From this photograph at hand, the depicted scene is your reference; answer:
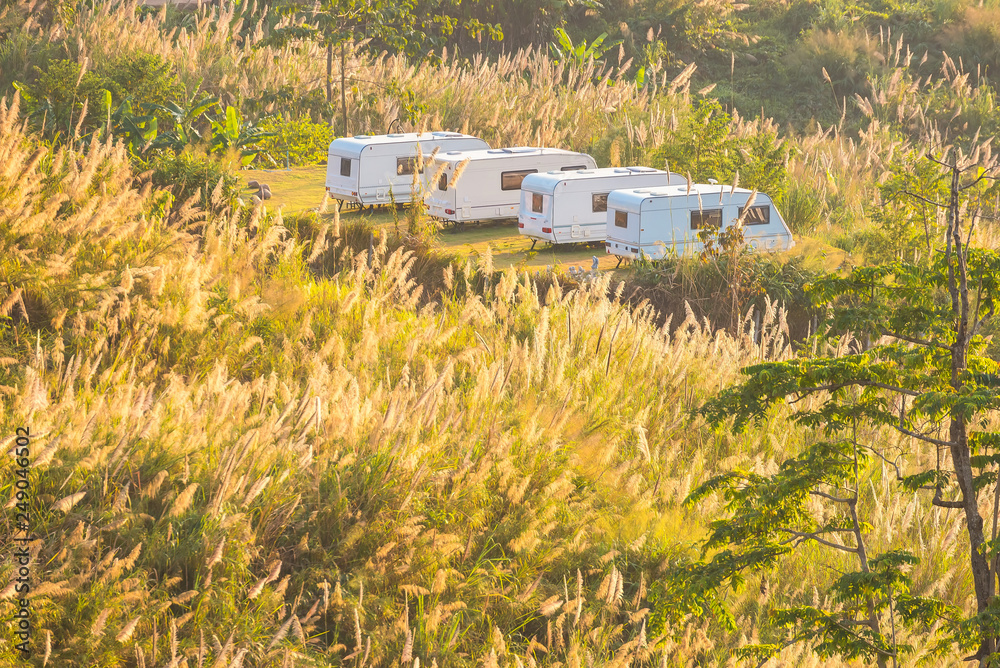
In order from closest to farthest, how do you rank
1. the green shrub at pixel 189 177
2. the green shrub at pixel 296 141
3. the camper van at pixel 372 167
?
1. the green shrub at pixel 189 177
2. the camper van at pixel 372 167
3. the green shrub at pixel 296 141

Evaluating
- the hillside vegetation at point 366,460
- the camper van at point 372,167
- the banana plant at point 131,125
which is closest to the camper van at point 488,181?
the camper van at point 372,167

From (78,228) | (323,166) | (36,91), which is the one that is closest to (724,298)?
(78,228)

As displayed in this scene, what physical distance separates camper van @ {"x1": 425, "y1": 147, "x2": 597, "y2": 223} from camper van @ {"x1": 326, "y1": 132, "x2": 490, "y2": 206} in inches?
23.0

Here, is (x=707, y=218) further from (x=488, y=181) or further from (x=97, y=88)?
(x=97, y=88)

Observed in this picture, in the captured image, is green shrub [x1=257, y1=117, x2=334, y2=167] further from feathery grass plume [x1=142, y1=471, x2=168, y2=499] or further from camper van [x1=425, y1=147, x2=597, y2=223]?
feathery grass plume [x1=142, y1=471, x2=168, y2=499]

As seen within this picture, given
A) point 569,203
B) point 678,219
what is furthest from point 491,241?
point 678,219

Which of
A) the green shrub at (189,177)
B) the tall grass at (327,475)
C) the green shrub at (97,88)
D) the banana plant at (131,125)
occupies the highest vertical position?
the green shrub at (97,88)

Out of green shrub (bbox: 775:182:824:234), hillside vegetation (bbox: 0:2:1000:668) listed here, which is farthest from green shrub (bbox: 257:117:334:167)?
green shrub (bbox: 775:182:824:234)

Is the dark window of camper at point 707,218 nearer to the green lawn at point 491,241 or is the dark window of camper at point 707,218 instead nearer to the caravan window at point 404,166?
the green lawn at point 491,241

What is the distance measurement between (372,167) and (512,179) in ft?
8.11

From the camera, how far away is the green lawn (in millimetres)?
15961

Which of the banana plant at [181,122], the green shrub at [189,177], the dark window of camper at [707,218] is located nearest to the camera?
the green shrub at [189,177]

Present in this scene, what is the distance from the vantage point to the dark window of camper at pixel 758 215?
15992 millimetres

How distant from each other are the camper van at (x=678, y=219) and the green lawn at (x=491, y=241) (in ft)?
1.51
